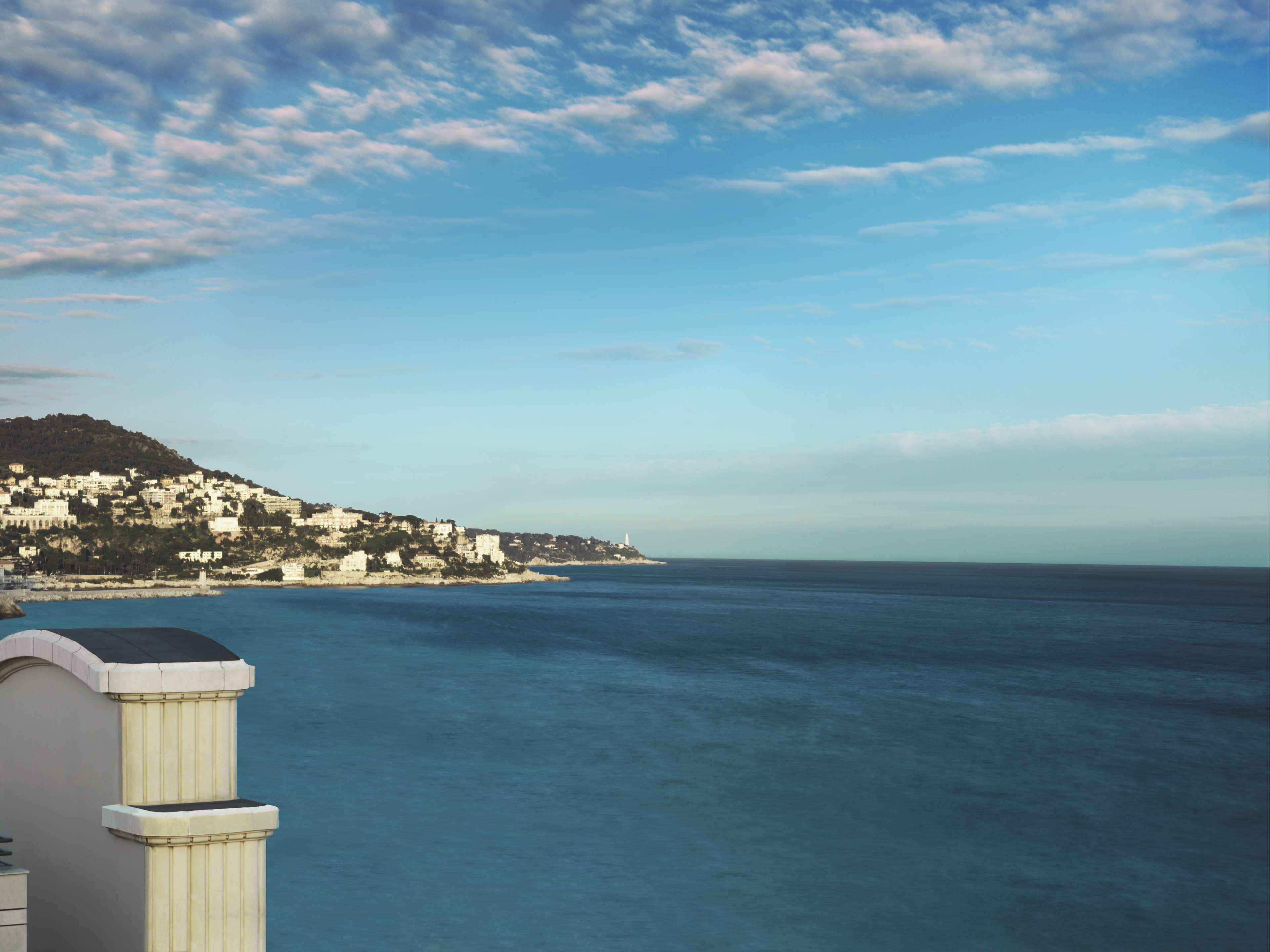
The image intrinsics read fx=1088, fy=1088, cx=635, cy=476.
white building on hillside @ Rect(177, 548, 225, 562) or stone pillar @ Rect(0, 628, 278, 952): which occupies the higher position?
stone pillar @ Rect(0, 628, 278, 952)

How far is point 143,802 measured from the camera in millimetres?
5871

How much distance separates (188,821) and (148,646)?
1.01m

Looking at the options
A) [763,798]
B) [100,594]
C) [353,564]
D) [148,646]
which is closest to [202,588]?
[100,594]

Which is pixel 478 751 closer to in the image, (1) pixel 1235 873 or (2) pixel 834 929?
(2) pixel 834 929

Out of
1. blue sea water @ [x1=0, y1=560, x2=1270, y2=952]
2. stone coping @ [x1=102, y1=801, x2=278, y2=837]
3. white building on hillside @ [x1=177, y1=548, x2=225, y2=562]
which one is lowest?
blue sea water @ [x1=0, y1=560, x2=1270, y2=952]

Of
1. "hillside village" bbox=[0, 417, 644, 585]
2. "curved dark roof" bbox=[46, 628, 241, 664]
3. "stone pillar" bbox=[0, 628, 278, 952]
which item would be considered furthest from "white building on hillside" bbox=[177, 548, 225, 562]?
"curved dark roof" bbox=[46, 628, 241, 664]

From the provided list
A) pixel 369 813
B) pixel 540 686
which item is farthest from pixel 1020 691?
pixel 369 813

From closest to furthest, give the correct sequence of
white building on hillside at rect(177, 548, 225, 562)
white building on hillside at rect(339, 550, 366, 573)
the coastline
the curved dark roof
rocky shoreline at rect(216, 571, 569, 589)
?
1. the curved dark roof
2. the coastline
3. white building on hillside at rect(177, 548, 225, 562)
4. rocky shoreline at rect(216, 571, 569, 589)
5. white building on hillside at rect(339, 550, 366, 573)

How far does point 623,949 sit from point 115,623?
263 ft

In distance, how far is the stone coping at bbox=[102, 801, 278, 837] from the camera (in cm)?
568

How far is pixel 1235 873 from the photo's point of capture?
1953 centimetres

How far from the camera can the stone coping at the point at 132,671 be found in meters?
5.76

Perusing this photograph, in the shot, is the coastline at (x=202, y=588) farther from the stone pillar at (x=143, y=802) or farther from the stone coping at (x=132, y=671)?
the stone coping at (x=132, y=671)

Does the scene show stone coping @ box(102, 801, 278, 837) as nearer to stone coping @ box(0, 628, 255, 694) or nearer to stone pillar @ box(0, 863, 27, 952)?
stone pillar @ box(0, 863, 27, 952)
